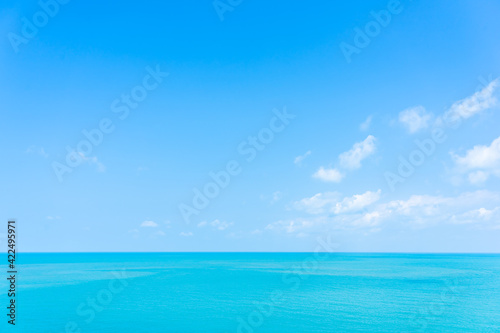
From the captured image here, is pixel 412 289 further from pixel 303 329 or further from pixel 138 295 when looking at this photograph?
pixel 138 295

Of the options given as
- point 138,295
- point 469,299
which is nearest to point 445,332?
point 469,299

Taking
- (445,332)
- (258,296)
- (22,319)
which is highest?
(258,296)

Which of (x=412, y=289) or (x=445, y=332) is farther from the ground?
(x=412, y=289)

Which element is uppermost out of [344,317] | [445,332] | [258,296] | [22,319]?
[258,296]

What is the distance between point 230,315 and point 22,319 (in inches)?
628

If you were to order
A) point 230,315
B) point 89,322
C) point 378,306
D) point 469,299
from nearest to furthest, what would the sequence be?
point 89,322
point 230,315
point 378,306
point 469,299

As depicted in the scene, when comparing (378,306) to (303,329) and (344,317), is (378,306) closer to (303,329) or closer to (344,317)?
(344,317)

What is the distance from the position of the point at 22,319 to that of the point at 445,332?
1224 inches

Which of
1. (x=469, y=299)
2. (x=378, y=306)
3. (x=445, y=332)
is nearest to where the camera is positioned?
(x=445, y=332)

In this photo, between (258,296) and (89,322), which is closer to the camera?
(89,322)

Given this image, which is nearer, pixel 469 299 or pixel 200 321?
pixel 200 321

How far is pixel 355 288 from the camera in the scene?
158ft

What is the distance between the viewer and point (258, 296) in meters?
42.4

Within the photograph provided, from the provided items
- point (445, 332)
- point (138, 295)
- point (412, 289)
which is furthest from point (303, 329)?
point (412, 289)
